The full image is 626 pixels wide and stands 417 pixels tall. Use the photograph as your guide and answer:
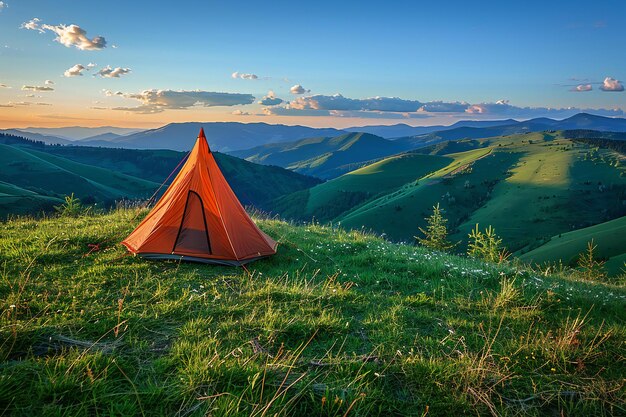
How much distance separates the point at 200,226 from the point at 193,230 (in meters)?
0.22

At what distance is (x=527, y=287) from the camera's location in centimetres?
816

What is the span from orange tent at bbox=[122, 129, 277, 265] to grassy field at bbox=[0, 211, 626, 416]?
2.08 ft

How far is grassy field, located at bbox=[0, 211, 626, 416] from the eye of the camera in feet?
12.1

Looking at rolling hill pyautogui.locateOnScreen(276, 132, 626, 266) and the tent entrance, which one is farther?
rolling hill pyautogui.locateOnScreen(276, 132, 626, 266)

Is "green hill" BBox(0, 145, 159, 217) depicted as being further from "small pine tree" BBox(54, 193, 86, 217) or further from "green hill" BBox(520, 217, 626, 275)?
"green hill" BBox(520, 217, 626, 275)

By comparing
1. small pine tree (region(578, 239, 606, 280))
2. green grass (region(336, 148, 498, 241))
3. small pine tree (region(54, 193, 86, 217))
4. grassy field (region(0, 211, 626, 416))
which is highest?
small pine tree (region(54, 193, 86, 217))

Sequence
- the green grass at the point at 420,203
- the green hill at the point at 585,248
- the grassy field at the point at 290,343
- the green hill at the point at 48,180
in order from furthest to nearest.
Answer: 1. the green hill at the point at 48,180
2. the green grass at the point at 420,203
3. the green hill at the point at 585,248
4. the grassy field at the point at 290,343

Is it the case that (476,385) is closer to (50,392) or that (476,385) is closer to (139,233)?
(50,392)

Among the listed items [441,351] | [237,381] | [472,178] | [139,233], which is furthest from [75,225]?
[472,178]

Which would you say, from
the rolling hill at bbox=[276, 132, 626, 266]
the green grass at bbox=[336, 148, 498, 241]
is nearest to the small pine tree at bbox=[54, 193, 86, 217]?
the rolling hill at bbox=[276, 132, 626, 266]

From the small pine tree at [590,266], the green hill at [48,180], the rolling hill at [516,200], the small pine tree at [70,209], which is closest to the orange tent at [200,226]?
the small pine tree at [70,209]

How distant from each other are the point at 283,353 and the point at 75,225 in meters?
11.5

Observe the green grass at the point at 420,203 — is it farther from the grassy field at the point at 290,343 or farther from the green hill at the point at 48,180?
the grassy field at the point at 290,343

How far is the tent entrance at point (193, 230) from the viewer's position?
9773 millimetres
